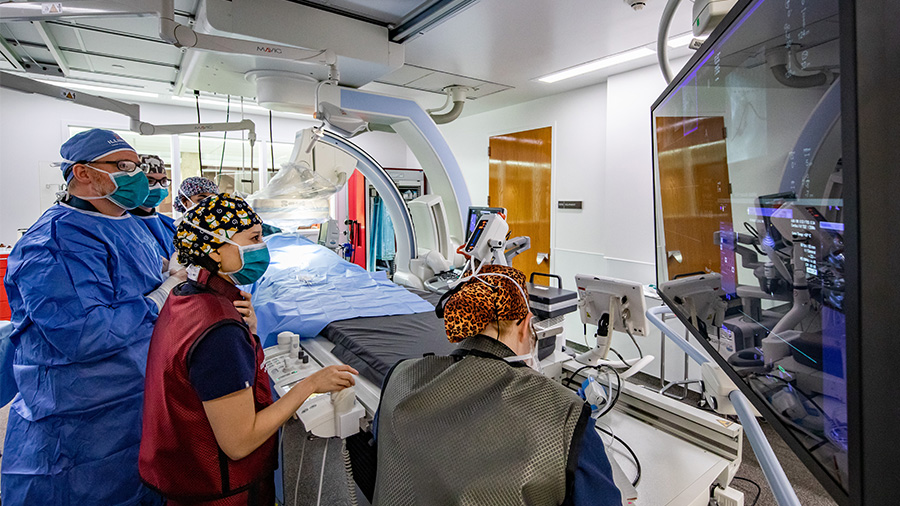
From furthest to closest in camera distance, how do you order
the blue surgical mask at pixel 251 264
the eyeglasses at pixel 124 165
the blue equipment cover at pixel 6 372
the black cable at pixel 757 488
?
the black cable at pixel 757 488, the eyeglasses at pixel 124 165, the blue equipment cover at pixel 6 372, the blue surgical mask at pixel 251 264

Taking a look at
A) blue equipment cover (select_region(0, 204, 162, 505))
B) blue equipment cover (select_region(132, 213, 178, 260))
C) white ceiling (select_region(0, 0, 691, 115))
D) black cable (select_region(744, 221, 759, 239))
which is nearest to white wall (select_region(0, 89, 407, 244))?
white ceiling (select_region(0, 0, 691, 115))

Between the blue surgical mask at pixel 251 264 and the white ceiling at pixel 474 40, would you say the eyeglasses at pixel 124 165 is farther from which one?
the white ceiling at pixel 474 40

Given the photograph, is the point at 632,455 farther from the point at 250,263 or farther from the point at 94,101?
the point at 94,101

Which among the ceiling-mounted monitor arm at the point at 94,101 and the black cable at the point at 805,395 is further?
the ceiling-mounted monitor arm at the point at 94,101

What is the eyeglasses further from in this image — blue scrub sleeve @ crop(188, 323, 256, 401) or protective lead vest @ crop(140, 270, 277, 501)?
blue scrub sleeve @ crop(188, 323, 256, 401)

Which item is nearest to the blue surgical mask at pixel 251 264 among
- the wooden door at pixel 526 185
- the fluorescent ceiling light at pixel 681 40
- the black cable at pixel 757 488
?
the black cable at pixel 757 488

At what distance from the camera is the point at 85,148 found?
1.75 meters

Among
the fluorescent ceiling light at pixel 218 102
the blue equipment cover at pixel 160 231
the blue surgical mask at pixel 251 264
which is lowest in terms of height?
the blue surgical mask at pixel 251 264

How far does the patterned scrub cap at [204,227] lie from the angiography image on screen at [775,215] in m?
1.35

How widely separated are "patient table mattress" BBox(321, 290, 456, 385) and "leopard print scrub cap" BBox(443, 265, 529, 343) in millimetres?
815

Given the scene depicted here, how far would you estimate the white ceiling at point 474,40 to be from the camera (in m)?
2.43

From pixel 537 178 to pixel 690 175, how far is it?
12.3ft

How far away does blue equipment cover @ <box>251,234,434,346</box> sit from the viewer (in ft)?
8.07

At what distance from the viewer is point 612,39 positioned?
2.97 meters
